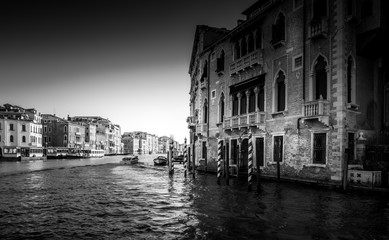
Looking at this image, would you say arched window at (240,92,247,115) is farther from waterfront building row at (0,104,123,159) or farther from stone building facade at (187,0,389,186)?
waterfront building row at (0,104,123,159)

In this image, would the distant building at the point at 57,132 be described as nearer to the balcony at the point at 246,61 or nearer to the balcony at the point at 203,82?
the balcony at the point at 203,82

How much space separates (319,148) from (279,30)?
7238 mm

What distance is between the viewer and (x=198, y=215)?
9961 mm

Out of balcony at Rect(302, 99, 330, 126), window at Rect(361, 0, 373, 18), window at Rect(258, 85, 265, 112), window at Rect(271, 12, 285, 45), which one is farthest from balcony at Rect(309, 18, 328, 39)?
window at Rect(258, 85, 265, 112)

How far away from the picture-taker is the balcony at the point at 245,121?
18609 millimetres

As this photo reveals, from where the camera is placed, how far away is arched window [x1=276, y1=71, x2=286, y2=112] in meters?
17.5

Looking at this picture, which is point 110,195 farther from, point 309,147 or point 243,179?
point 309,147

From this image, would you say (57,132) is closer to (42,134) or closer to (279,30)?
(42,134)

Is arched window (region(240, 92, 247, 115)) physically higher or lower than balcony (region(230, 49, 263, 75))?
lower

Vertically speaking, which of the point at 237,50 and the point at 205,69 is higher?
the point at 237,50

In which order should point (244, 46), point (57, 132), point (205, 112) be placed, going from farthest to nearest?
point (57, 132)
point (205, 112)
point (244, 46)

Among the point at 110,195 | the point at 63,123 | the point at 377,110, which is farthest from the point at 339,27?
the point at 63,123

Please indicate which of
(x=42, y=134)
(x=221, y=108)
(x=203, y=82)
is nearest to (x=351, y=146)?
(x=221, y=108)

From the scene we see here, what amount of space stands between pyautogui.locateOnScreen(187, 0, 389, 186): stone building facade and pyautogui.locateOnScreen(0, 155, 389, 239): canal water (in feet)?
7.85
